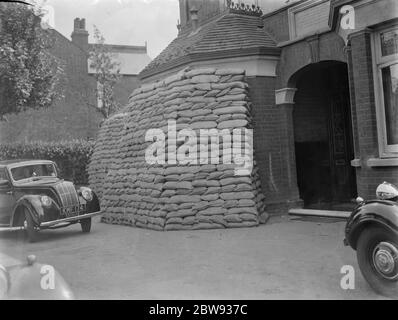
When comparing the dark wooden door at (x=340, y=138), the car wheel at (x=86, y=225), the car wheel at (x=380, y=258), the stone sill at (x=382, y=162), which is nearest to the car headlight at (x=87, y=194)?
the car wheel at (x=86, y=225)

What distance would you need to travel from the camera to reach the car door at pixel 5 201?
7.11 metres

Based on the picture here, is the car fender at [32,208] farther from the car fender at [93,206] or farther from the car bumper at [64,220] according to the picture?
the car fender at [93,206]

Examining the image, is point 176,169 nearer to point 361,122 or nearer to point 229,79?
point 229,79

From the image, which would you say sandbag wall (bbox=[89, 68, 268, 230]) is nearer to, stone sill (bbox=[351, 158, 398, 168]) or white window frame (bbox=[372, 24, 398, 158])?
stone sill (bbox=[351, 158, 398, 168])

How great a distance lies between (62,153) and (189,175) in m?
2.76

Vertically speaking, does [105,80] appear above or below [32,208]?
above

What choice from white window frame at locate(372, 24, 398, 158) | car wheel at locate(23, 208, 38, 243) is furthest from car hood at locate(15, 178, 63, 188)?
white window frame at locate(372, 24, 398, 158)

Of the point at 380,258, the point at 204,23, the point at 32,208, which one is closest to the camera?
the point at 380,258

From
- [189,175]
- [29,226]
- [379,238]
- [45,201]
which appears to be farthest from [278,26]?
[379,238]

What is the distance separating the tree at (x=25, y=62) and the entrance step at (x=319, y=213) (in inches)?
223

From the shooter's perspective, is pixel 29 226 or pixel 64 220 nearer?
pixel 29 226

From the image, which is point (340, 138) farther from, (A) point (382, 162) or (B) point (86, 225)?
(B) point (86, 225)

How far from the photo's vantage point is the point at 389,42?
22.1ft

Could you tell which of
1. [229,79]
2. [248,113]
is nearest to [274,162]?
[248,113]
